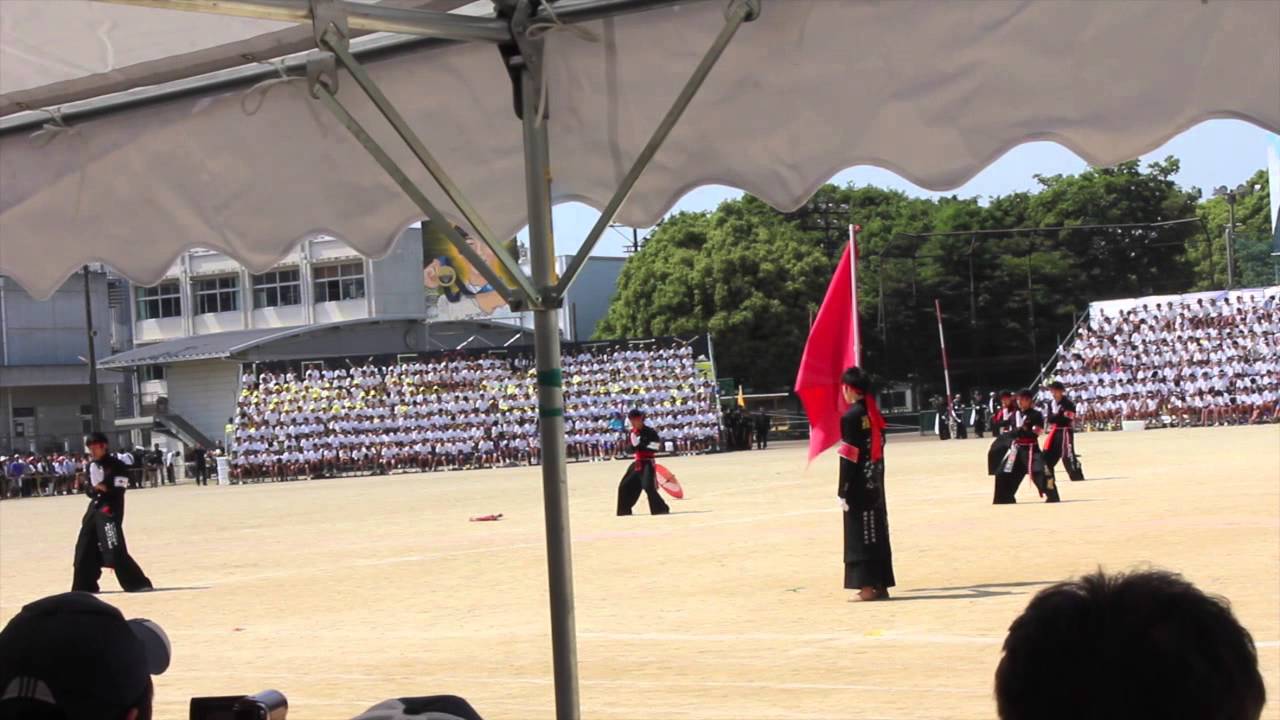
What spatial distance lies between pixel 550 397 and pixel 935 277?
7901 centimetres

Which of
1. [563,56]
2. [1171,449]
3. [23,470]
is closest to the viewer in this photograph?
A: [563,56]

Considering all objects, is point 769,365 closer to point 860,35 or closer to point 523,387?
point 523,387

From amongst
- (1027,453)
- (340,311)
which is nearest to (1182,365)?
(1027,453)

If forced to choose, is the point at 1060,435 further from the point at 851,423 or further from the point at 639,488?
the point at 851,423

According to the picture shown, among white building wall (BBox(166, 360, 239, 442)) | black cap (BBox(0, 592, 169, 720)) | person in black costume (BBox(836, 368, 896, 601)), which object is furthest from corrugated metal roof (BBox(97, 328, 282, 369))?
black cap (BBox(0, 592, 169, 720))

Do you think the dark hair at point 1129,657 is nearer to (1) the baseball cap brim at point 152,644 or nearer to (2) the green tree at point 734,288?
(1) the baseball cap brim at point 152,644

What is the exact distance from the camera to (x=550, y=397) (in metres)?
5.31

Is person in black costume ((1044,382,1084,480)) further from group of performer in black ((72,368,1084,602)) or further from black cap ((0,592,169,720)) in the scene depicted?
black cap ((0,592,169,720))

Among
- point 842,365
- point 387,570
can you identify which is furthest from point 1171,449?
point 842,365

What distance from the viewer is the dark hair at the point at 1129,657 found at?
162cm

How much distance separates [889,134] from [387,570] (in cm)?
1445

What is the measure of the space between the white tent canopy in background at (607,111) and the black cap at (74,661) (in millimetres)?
3392

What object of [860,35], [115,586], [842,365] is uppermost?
[860,35]

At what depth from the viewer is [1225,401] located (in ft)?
180
